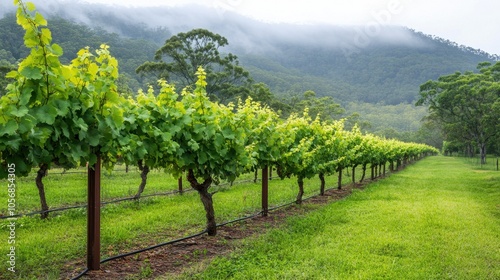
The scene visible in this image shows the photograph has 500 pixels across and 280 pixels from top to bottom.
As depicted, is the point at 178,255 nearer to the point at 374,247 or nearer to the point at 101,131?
the point at 101,131

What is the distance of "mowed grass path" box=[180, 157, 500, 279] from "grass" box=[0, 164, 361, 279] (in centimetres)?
192

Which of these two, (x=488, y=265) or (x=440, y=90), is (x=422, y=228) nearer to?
(x=488, y=265)

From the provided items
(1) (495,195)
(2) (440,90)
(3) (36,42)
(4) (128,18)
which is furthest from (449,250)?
(4) (128,18)

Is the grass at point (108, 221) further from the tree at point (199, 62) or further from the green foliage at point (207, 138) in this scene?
the tree at point (199, 62)

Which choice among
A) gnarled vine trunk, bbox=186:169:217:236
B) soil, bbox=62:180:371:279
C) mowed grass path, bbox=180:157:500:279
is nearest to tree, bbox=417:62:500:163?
mowed grass path, bbox=180:157:500:279

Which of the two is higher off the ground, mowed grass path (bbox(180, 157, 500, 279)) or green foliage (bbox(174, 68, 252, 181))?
green foliage (bbox(174, 68, 252, 181))

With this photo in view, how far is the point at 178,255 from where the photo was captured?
22.7 ft

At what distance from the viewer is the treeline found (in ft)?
13.8

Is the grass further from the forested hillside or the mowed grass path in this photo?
the forested hillside

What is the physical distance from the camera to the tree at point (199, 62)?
40188 millimetres

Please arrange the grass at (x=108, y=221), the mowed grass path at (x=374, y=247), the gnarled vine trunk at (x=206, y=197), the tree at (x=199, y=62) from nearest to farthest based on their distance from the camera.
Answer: the mowed grass path at (x=374, y=247)
the grass at (x=108, y=221)
the gnarled vine trunk at (x=206, y=197)
the tree at (x=199, y=62)

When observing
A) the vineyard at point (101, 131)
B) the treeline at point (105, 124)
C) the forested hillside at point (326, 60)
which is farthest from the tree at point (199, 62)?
the treeline at point (105, 124)

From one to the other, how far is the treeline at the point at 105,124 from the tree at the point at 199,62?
101 ft

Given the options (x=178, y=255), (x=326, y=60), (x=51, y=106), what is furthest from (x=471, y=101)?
(x=326, y=60)
